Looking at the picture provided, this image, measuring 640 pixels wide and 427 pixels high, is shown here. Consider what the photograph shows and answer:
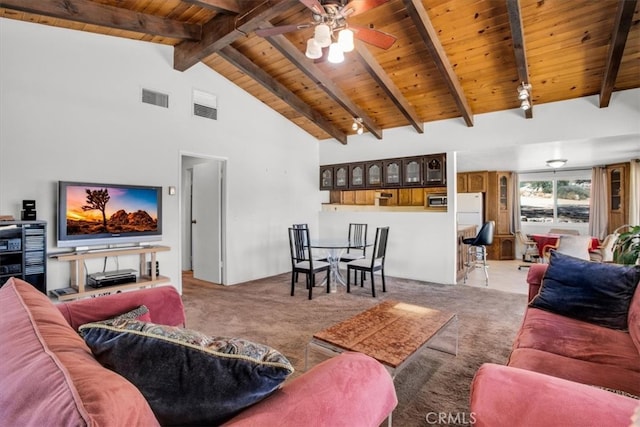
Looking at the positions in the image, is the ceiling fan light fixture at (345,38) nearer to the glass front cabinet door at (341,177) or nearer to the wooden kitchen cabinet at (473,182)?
the glass front cabinet door at (341,177)

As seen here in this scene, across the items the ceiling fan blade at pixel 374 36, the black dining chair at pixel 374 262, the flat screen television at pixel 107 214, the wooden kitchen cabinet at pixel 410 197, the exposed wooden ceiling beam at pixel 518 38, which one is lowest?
the black dining chair at pixel 374 262

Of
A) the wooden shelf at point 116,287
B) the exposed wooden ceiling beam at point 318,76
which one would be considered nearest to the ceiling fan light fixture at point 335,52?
the exposed wooden ceiling beam at point 318,76

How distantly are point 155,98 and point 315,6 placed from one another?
113 inches

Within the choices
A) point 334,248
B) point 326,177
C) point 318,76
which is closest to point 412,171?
point 326,177

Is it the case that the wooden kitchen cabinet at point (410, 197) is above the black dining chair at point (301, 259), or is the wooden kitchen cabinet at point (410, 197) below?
above

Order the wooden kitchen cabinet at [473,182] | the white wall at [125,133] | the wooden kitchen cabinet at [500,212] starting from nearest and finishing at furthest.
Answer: the white wall at [125,133] → the wooden kitchen cabinet at [500,212] → the wooden kitchen cabinet at [473,182]

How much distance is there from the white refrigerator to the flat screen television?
246 inches

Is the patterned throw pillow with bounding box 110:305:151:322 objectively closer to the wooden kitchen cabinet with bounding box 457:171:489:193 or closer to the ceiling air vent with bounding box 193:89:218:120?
the ceiling air vent with bounding box 193:89:218:120

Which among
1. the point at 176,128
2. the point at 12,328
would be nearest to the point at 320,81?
the point at 176,128

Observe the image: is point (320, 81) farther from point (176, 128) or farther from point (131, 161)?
point (131, 161)

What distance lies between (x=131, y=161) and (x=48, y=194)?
2.95 feet

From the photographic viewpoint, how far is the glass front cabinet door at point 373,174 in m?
5.68

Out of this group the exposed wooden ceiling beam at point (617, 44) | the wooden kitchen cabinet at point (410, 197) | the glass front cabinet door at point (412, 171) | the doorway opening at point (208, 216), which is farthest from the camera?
the wooden kitchen cabinet at point (410, 197)

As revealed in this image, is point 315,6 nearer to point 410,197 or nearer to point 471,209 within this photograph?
point 410,197
